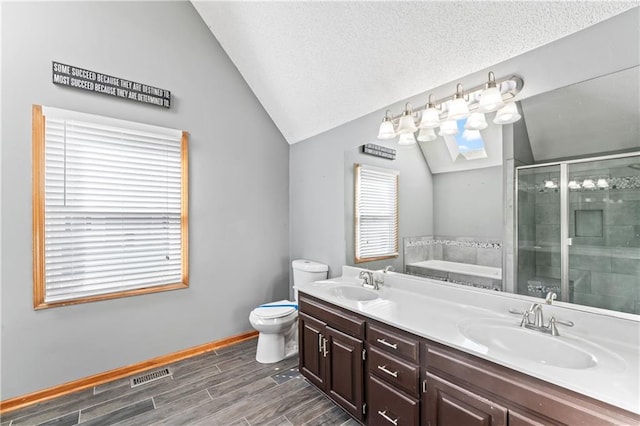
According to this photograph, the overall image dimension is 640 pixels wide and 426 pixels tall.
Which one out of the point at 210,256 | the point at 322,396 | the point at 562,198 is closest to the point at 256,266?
the point at 210,256

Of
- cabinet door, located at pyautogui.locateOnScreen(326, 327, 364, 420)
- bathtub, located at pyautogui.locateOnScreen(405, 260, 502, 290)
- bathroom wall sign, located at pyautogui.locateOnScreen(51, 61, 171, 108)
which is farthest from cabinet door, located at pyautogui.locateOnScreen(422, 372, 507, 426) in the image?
bathroom wall sign, located at pyautogui.locateOnScreen(51, 61, 171, 108)

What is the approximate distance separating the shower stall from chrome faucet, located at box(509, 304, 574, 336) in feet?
0.73

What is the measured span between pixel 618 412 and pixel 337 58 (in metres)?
2.44

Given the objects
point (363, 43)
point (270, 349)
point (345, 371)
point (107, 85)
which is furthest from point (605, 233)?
point (107, 85)

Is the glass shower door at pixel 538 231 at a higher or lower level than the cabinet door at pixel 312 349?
higher

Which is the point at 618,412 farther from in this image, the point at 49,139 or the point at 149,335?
the point at 49,139

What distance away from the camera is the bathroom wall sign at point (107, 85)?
216cm

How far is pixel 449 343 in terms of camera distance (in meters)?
1.26

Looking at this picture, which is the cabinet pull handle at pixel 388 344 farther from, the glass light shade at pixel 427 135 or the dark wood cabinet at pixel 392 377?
the glass light shade at pixel 427 135

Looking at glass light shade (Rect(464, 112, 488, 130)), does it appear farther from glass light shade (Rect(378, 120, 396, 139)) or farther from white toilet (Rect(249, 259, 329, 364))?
white toilet (Rect(249, 259, 329, 364))

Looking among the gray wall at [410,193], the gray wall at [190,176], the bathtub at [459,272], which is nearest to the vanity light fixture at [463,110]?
→ the gray wall at [410,193]

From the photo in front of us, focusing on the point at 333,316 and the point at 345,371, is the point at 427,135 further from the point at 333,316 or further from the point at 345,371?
the point at 345,371

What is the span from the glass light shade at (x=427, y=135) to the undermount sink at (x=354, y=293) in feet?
3.93

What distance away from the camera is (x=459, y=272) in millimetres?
1879
